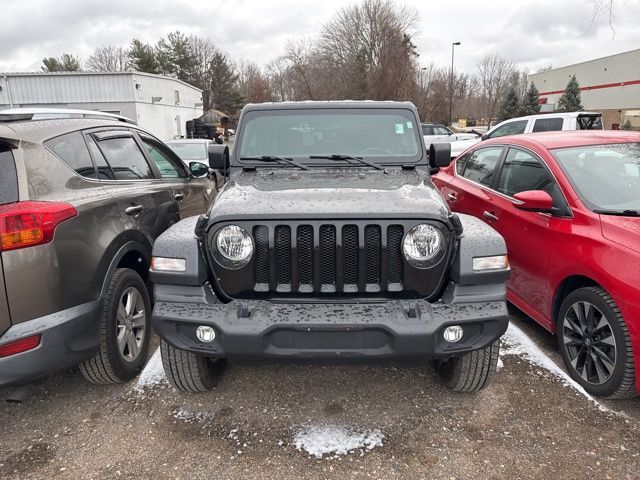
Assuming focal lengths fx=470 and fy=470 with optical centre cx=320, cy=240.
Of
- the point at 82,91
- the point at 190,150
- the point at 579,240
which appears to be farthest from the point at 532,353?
the point at 82,91

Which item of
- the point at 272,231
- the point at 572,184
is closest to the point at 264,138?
the point at 272,231

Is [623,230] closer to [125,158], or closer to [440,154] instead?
[440,154]

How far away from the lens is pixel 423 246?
2561 millimetres

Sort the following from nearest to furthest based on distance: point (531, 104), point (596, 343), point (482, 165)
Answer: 1. point (596, 343)
2. point (482, 165)
3. point (531, 104)

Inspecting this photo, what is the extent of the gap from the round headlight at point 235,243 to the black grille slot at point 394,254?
0.76 meters

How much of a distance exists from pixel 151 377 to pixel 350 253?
1.84m

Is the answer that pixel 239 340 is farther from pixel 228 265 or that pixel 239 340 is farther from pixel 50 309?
pixel 50 309

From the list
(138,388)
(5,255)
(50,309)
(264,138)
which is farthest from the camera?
(264,138)

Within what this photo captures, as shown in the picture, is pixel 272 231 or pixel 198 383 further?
pixel 198 383

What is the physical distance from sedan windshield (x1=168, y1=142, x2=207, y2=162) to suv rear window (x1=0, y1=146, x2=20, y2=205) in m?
8.55

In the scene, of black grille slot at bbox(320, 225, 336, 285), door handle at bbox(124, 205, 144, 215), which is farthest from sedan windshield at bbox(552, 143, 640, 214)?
door handle at bbox(124, 205, 144, 215)

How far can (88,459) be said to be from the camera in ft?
8.51

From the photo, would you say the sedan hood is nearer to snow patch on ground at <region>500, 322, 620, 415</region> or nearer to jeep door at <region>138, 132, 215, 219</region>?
snow patch on ground at <region>500, 322, 620, 415</region>

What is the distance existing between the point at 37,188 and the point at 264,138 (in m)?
1.79
